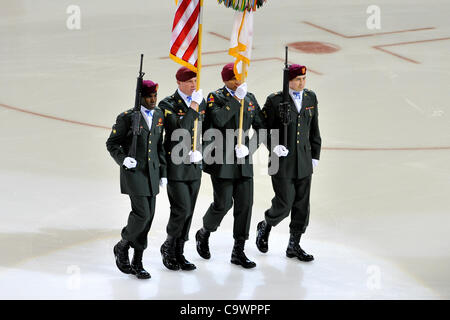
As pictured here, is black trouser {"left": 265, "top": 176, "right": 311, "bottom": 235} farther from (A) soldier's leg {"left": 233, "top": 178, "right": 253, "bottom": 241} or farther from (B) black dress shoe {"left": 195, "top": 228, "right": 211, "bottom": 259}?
(B) black dress shoe {"left": 195, "top": 228, "right": 211, "bottom": 259}

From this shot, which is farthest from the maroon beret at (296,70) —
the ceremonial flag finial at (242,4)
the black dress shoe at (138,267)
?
the black dress shoe at (138,267)

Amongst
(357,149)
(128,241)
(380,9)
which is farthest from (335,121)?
(380,9)

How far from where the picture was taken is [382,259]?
9547 mm

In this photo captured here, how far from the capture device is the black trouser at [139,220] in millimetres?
8703

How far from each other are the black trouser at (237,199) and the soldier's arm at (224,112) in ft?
1.82

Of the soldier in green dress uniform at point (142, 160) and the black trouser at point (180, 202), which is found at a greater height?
the soldier in green dress uniform at point (142, 160)

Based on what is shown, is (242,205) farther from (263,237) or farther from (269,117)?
(269,117)

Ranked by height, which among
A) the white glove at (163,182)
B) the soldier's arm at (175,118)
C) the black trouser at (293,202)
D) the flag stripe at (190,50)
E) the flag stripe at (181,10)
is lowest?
the black trouser at (293,202)

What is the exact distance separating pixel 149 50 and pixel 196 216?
8016 mm

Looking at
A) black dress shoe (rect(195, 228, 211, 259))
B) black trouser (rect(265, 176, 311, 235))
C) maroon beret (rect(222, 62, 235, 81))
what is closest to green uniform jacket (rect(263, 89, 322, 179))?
black trouser (rect(265, 176, 311, 235))

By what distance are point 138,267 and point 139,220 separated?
1.61 ft

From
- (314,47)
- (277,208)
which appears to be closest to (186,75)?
(277,208)

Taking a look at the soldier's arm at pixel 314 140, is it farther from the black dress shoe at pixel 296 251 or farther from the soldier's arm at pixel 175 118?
the soldier's arm at pixel 175 118

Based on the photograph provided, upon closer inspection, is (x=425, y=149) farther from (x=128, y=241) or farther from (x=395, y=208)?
(x=128, y=241)
